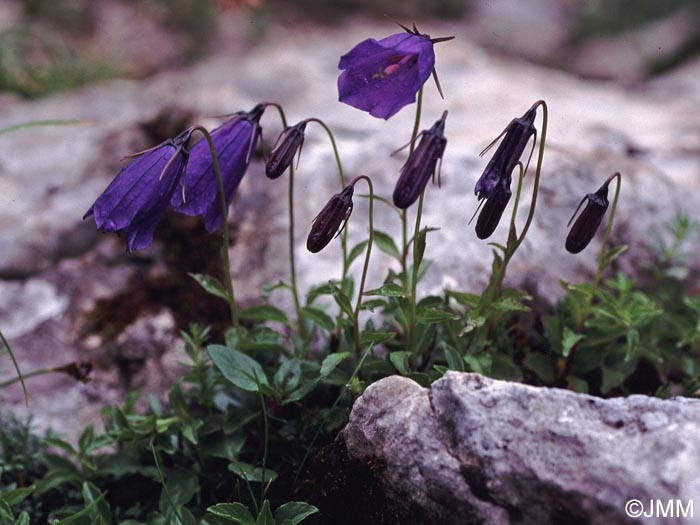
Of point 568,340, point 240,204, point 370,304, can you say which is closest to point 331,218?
point 370,304

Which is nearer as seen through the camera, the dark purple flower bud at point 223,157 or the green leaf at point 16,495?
the green leaf at point 16,495

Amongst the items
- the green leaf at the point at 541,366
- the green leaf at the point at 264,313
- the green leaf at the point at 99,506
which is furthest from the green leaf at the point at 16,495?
the green leaf at the point at 541,366

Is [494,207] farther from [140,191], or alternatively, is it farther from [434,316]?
[140,191]

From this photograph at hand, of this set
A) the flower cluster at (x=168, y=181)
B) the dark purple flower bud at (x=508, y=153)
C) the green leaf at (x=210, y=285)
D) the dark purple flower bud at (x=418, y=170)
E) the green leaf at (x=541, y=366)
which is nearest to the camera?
the dark purple flower bud at (x=418, y=170)

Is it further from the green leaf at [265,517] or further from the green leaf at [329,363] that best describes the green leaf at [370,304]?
the green leaf at [265,517]

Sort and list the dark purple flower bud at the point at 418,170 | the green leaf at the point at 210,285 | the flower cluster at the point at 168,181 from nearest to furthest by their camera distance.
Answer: the dark purple flower bud at the point at 418,170, the flower cluster at the point at 168,181, the green leaf at the point at 210,285

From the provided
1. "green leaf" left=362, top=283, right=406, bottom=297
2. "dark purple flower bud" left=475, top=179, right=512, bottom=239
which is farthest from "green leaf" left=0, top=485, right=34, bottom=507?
"dark purple flower bud" left=475, top=179, right=512, bottom=239
